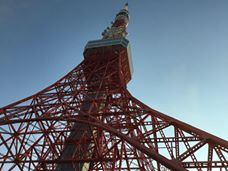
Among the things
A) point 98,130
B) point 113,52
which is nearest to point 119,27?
point 113,52

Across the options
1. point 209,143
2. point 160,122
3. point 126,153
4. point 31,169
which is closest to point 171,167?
point 209,143

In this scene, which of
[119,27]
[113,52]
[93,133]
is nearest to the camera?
[93,133]

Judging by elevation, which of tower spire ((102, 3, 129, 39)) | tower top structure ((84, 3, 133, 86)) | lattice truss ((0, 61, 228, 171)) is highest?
tower spire ((102, 3, 129, 39))

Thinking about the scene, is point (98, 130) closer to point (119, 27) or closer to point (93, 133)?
point (93, 133)

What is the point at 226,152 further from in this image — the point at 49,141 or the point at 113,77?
the point at 113,77

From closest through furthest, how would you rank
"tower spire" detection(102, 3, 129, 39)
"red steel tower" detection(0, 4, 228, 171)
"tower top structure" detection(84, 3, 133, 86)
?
1. "red steel tower" detection(0, 4, 228, 171)
2. "tower top structure" detection(84, 3, 133, 86)
3. "tower spire" detection(102, 3, 129, 39)

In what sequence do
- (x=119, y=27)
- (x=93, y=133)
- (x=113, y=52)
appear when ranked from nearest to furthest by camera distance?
(x=93, y=133) → (x=113, y=52) → (x=119, y=27)

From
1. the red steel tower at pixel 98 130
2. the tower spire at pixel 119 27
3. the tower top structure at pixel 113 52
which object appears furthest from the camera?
the tower spire at pixel 119 27

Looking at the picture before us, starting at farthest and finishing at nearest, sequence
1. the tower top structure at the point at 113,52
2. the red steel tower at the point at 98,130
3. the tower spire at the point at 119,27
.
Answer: the tower spire at the point at 119,27 → the tower top structure at the point at 113,52 → the red steel tower at the point at 98,130

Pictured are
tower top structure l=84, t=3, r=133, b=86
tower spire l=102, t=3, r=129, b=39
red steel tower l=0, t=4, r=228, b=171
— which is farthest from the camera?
tower spire l=102, t=3, r=129, b=39

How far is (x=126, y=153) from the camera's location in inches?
580

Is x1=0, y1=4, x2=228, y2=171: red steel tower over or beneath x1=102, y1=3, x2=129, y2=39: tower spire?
beneath

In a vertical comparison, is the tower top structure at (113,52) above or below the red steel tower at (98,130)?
above

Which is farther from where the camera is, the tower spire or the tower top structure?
the tower spire
